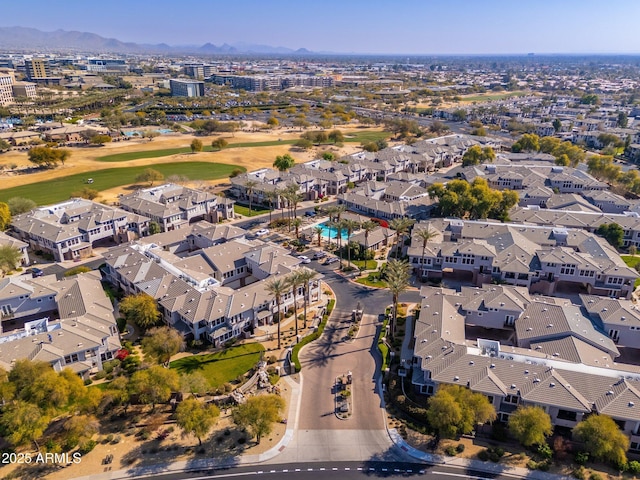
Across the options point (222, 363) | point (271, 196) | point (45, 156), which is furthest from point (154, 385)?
point (45, 156)

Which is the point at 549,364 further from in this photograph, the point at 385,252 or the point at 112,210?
the point at 112,210

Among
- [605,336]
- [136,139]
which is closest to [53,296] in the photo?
[605,336]

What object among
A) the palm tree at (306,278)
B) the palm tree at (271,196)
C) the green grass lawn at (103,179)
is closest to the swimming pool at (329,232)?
the palm tree at (271,196)

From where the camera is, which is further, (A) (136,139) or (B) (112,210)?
(A) (136,139)

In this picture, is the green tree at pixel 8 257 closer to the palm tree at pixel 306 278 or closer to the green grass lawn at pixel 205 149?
the palm tree at pixel 306 278

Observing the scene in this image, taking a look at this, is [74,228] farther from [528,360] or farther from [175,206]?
[528,360]
